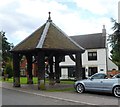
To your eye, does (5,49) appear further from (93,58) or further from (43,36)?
(43,36)

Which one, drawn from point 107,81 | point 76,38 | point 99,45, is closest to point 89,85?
point 107,81

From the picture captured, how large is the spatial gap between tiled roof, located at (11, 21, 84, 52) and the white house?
24772mm

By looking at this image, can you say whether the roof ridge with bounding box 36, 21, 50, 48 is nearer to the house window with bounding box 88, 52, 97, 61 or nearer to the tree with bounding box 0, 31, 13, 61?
the house window with bounding box 88, 52, 97, 61

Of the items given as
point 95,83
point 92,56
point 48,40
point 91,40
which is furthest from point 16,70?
point 91,40

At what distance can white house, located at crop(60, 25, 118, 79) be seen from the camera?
171 ft

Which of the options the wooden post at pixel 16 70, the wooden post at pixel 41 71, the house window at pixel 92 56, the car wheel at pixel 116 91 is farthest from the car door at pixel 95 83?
the house window at pixel 92 56

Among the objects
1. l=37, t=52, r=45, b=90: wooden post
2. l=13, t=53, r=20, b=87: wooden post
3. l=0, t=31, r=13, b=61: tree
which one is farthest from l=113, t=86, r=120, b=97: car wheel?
l=0, t=31, r=13, b=61: tree

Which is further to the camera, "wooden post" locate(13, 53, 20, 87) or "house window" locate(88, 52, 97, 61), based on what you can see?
"house window" locate(88, 52, 97, 61)

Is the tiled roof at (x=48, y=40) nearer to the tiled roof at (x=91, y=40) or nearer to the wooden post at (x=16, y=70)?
the wooden post at (x=16, y=70)

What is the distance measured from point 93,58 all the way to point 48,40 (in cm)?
2984

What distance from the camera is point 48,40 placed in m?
24.3

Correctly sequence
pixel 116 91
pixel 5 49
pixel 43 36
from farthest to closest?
pixel 5 49 → pixel 43 36 → pixel 116 91

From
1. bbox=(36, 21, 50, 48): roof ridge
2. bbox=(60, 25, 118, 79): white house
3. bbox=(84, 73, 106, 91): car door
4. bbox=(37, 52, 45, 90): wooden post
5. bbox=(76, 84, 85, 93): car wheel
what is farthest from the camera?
bbox=(60, 25, 118, 79): white house

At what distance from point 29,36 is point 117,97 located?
41.2 feet
